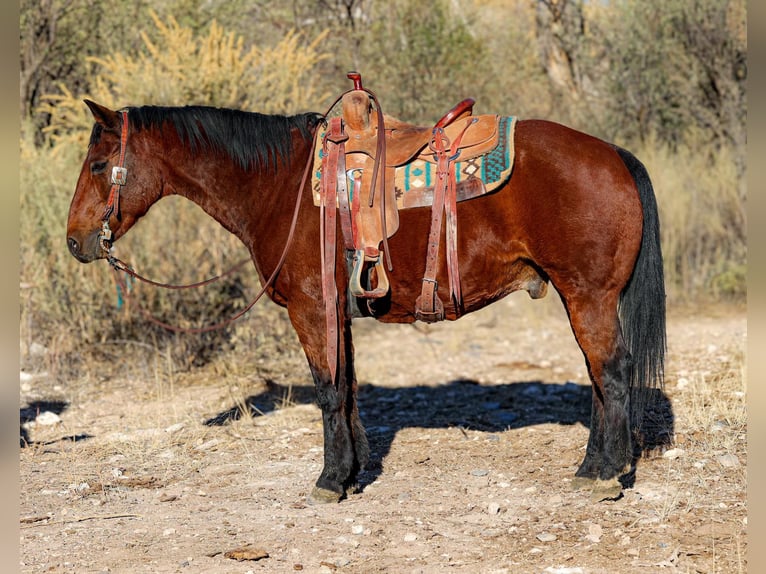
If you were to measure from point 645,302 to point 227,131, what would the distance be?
8.13 ft

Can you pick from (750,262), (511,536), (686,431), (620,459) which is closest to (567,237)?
(620,459)

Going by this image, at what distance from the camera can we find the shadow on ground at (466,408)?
5.52m

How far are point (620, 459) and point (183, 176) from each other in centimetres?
284

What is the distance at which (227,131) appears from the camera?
4672 millimetres

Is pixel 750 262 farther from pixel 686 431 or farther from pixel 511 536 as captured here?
pixel 686 431

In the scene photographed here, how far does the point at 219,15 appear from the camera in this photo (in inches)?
482

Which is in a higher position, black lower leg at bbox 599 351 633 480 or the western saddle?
the western saddle

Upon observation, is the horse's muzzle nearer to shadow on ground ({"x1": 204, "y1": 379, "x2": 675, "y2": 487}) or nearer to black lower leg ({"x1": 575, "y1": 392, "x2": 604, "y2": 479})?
shadow on ground ({"x1": 204, "y1": 379, "x2": 675, "y2": 487})

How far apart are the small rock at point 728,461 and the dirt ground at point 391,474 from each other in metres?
0.02

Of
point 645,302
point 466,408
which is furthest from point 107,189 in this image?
point 466,408

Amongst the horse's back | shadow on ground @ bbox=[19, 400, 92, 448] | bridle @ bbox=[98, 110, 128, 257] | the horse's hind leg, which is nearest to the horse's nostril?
bridle @ bbox=[98, 110, 128, 257]

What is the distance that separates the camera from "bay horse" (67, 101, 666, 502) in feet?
14.0

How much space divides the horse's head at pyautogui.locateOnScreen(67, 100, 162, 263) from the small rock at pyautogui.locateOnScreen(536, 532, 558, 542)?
275 cm

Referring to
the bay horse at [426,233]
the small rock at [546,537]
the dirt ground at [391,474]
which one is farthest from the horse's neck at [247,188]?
the small rock at [546,537]
